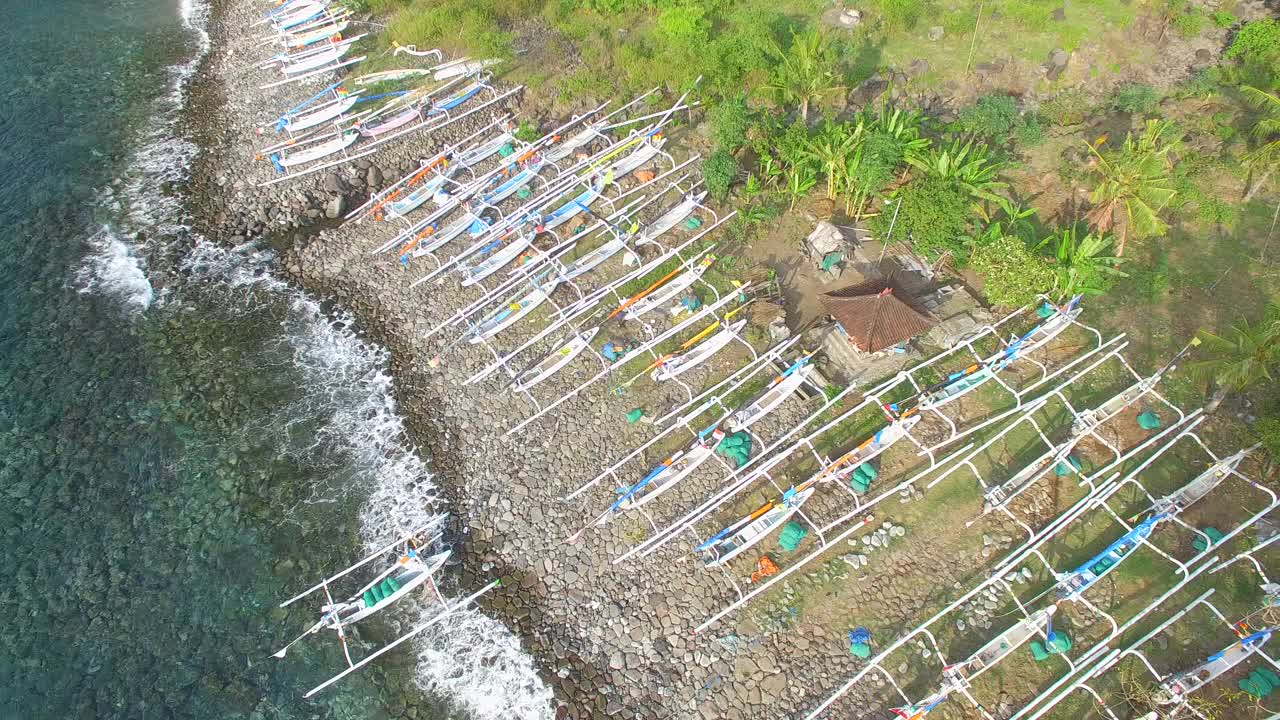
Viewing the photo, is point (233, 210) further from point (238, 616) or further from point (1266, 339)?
point (1266, 339)

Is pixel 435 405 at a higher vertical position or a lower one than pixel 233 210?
lower

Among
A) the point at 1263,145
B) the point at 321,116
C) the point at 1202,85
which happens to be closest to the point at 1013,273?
the point at 1263,145

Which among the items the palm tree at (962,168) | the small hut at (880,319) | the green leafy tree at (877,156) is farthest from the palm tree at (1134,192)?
the small hut at (880,319)

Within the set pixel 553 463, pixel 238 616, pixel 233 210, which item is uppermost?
pixel 233 210

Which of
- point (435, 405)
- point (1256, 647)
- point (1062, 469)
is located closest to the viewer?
point (1256, 647)

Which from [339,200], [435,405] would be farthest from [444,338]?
[339,200]

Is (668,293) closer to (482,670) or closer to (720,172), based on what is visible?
(720,172)

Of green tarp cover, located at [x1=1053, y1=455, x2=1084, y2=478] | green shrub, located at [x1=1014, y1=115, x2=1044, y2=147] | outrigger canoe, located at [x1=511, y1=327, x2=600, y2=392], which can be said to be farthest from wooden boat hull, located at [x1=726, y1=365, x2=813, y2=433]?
green shrub, located at [x1=1014, y1=115, x2=1044, y2=147]
